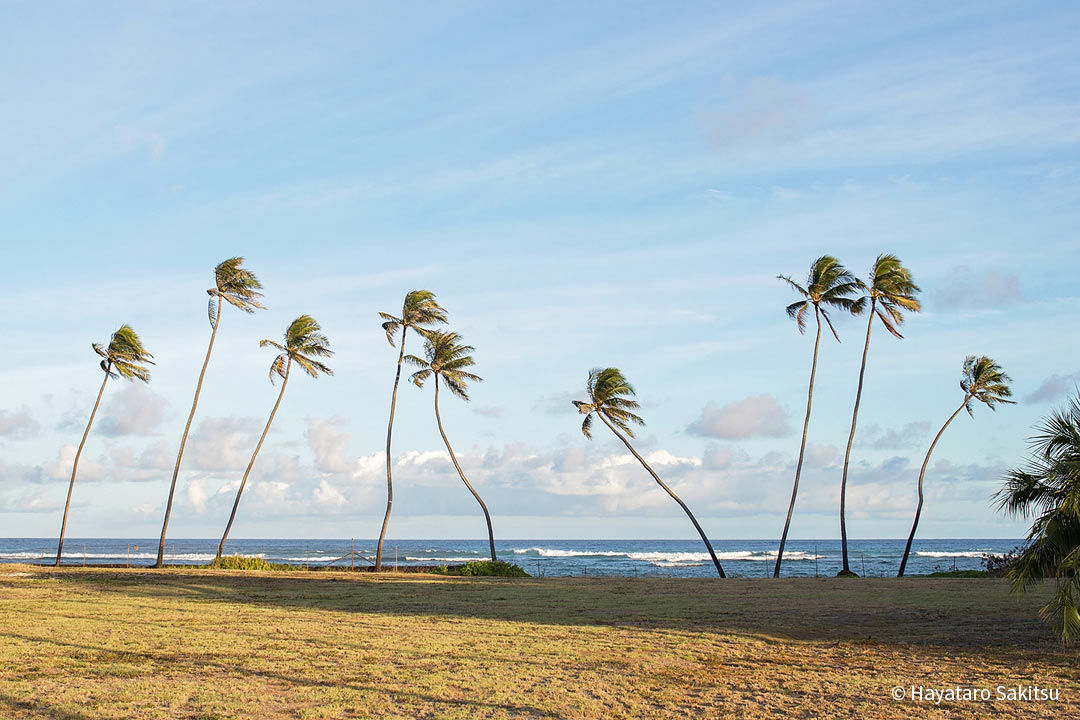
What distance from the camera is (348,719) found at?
816cm

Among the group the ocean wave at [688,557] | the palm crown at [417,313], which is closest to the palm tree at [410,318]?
the palm crown at [417,313]

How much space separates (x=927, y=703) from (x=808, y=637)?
4.95 meters

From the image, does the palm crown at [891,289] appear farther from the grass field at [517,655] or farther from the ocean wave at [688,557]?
the ocean wave at [688,557]

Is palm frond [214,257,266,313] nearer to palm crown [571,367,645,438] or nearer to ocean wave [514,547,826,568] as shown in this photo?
palm crown [571,367,645,438]

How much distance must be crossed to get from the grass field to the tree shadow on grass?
10cm

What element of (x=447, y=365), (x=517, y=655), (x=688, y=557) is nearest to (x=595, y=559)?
(x=688, y=557)

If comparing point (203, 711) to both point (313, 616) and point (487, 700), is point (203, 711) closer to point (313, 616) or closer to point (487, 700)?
point (487, 700)

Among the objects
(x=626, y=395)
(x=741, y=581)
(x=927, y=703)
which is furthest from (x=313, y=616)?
(x=626, y=395)

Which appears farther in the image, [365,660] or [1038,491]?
[1038,491]

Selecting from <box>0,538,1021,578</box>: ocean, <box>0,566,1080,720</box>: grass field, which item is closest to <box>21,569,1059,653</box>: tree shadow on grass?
<box>0,566,1080,720</box>: grass field

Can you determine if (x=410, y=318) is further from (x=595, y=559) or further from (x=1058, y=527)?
(x=595, y=559)

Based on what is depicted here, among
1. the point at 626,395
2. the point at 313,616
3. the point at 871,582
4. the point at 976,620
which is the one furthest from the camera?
the point at 626,395

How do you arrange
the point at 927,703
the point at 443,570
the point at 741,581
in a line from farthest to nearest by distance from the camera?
the point at 443,570 → the point at 741,581 → the point at 927,703

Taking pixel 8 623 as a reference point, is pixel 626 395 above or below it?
above
